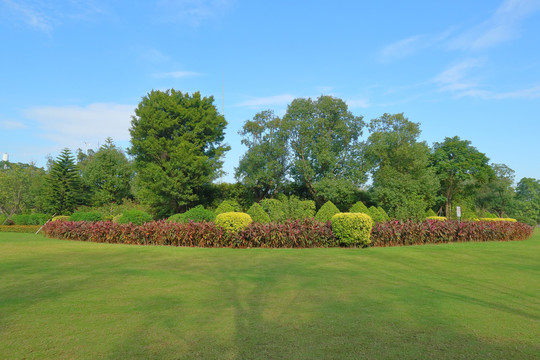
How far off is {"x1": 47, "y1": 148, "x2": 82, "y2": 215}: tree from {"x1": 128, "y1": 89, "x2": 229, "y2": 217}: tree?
7173 mm

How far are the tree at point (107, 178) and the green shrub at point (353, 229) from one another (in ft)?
96.6

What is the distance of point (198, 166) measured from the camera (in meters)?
27.2

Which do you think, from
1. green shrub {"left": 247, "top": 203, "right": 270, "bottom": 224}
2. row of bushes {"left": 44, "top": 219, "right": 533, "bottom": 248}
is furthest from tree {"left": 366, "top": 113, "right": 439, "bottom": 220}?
green shrub {"left": 247, "top": 203, "right": 270, "bottom": 224}

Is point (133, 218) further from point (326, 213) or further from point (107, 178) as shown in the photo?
point (107, 178)

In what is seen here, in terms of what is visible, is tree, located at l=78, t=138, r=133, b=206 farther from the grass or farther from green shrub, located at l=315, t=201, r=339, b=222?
the grass

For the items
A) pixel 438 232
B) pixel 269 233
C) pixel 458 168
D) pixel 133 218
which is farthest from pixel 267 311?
pixel 458 168

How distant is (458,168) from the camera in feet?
121

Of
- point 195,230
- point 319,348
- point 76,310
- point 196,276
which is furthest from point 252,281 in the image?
point 195,230

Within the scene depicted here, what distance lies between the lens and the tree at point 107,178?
117 ft

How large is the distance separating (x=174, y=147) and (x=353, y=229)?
60.6ft

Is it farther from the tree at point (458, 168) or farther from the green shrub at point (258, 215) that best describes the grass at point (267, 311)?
the tree at point (458, 168)

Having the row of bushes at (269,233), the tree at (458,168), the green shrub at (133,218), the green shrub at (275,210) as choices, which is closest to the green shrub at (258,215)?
the green shrub at (275,210)

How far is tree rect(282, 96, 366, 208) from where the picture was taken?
27.5 m

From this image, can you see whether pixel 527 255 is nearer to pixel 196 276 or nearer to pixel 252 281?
pixel 252 281
